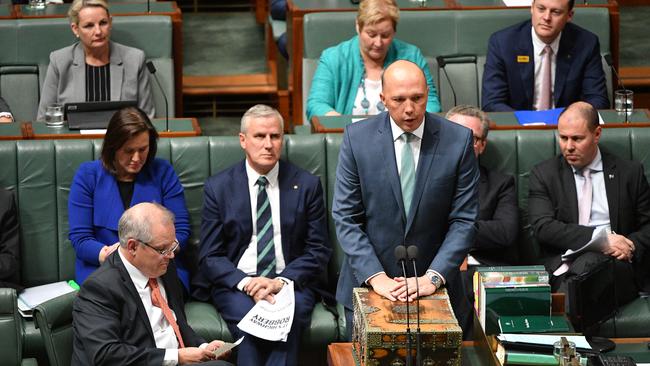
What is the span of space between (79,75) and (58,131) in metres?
0.77

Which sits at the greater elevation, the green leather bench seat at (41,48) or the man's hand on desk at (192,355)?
the green leather bench seat at (41,48)

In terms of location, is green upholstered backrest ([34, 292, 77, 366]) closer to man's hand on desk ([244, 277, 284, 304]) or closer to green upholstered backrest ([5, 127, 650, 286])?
man's hand on desk ([244, 277, 284, 304])

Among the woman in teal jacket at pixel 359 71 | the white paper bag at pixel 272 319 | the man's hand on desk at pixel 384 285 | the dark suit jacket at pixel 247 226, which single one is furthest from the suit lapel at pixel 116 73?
the man's hand on desk at pixel 384 285

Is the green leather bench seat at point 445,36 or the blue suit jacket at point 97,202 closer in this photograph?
the blue suit jacket at point 97,202

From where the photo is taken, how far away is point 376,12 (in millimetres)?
5539

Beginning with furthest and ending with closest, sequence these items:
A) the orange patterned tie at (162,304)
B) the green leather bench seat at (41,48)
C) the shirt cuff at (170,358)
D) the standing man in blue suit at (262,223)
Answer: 1. the green leather bench seat at (41,48)
2. the standing man in blue suit at (262,223)
3. the orange patterned tie at (162,304)
4. the shirt cuff at (170,358)

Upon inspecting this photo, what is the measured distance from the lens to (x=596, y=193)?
16.4 ft

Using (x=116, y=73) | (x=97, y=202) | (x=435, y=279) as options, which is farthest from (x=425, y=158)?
(x=116, y=73)

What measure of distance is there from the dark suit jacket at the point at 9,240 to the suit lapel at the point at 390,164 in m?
1.58

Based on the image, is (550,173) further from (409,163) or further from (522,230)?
(409,163)

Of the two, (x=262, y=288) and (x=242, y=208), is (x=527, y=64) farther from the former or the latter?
(x=262, y=288)

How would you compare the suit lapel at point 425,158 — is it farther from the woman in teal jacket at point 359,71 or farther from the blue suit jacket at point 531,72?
the blue suit jacket at point 531,72

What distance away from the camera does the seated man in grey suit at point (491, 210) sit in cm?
496

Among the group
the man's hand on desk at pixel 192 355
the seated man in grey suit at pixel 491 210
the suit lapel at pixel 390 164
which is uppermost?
the suit lapel at pixel 390 164
